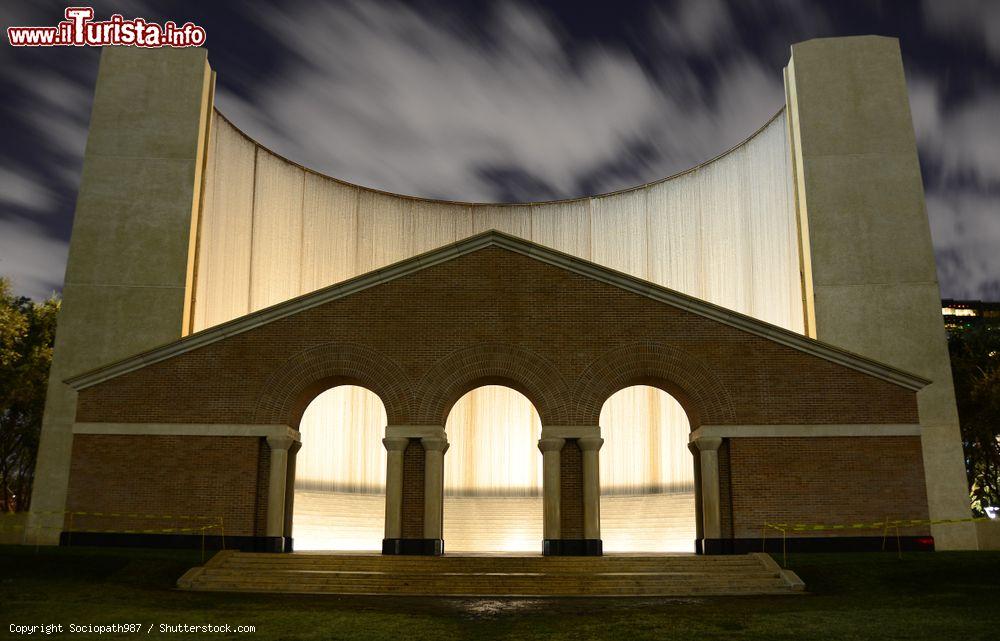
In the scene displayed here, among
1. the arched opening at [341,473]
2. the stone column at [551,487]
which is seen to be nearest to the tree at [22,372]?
the arched opening at [341,473]

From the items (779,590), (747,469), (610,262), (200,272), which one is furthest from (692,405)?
(200,272)

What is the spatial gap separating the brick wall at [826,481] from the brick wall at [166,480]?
42.9 ft

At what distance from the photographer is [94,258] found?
102 feet

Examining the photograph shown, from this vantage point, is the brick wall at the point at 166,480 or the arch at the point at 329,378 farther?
the arch at the point at 329,378

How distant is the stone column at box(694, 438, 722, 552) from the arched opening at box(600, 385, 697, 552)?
31.8 ft

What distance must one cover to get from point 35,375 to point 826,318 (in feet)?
109

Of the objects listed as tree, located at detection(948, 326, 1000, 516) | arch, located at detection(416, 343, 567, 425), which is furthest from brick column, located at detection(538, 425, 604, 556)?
tree, located at detection(948, 326, 1000, 516)

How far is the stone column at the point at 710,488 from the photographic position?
24.5 meters

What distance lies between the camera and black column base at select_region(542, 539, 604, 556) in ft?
80.2

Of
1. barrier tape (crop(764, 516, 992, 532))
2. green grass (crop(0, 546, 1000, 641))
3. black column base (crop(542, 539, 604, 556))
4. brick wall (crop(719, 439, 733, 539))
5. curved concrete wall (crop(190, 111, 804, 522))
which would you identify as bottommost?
green grass (crop(0, 546, 1000, 641))

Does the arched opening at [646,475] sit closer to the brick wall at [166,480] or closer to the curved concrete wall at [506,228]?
the curved concrete wall at [506,228]

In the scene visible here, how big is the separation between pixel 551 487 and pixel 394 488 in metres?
4.25

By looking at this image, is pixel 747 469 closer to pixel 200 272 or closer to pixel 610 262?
pixel 610 262

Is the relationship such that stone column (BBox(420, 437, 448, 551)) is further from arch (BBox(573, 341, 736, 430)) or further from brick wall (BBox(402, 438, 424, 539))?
arch (BBox(573, 341, 736, 430))
